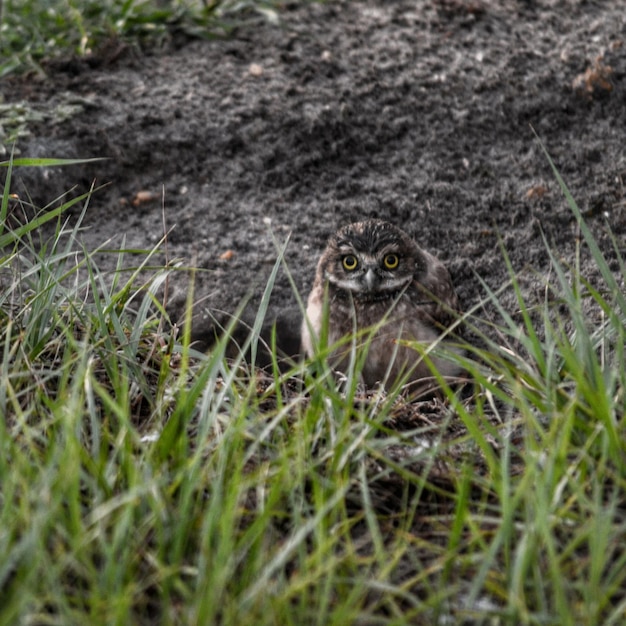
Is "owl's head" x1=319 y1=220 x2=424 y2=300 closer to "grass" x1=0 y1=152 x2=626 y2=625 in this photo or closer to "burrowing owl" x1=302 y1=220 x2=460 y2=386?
"burrowing owl" x1=302 y1=220 x2=460 y2=386

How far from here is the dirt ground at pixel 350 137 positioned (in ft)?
18.4

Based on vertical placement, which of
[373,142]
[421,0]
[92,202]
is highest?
[421,0]

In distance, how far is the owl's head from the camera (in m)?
5.13

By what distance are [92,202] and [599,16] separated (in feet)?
12.5

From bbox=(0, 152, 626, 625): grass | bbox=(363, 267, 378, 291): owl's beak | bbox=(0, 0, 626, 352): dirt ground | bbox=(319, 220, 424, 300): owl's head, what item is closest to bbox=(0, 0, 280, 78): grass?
bbox=(0, 0, 626, 352): dirt ground

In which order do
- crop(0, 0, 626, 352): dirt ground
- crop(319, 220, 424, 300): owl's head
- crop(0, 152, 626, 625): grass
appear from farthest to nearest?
1. crop(0, 0, 626, 352): dirt ground
2. crop(319, 220, 424, 300): owl's head
3. crop(0, 152, 626, 625): grass

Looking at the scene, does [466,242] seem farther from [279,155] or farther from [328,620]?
[328,620]

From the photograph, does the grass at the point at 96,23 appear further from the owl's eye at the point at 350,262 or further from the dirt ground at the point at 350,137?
the owl's eye at the point at 350,262

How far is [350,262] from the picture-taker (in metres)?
5.23

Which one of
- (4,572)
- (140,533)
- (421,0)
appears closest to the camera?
(4,572)

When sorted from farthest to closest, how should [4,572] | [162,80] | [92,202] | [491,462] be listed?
[162,80]
[92,202]
[491,462]
[4,572]

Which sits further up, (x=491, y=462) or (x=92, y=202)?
(x=491, y=462)

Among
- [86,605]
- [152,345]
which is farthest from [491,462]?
[152,345]

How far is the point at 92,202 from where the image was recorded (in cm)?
607
